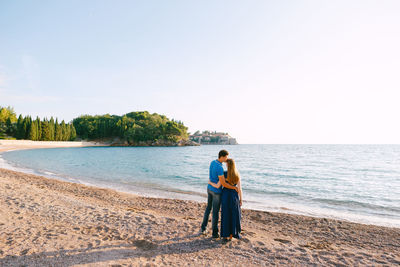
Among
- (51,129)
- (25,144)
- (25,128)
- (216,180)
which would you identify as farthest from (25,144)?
(216,180)

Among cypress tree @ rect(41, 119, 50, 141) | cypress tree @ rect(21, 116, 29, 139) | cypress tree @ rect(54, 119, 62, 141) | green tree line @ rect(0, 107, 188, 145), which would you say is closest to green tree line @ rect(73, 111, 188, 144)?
green tree line @ rect(0, 107, 188, 145)

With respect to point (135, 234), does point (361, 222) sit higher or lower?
lower

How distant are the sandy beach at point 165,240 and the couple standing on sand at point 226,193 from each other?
1.29ft

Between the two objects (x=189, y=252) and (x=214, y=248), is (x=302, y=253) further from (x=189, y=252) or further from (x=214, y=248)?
(x=189, y=252)

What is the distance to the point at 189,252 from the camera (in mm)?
5086

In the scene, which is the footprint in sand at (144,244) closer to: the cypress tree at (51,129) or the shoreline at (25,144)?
the shoreline at (25,144)

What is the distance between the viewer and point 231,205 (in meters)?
5.41

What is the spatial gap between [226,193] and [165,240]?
2.09 meters

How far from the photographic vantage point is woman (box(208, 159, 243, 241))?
5.23 metres

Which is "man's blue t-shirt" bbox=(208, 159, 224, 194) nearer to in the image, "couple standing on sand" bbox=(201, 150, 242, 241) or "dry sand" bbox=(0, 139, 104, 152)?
"couple standing on sand" bbox=(201, 150, 242, 241)

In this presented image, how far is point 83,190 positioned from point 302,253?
1246 cm

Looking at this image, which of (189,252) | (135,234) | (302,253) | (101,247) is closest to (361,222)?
(302,253)

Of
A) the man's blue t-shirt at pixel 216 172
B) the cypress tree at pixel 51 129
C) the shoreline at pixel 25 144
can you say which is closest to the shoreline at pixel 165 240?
the man's blue t-shirt at pixel 216 172

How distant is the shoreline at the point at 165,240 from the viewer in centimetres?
472
